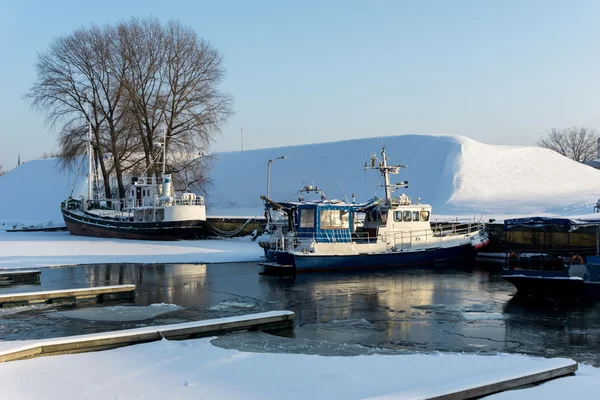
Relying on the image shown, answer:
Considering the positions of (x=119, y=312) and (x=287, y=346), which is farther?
(x=119, y=312)

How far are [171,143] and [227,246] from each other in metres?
15.0

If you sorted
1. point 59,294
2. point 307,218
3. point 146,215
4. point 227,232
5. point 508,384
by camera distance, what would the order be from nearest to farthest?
point 508,384, point 59,294, point 307,218, point 227,232, point 146,215

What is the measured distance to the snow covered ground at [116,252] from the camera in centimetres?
2741

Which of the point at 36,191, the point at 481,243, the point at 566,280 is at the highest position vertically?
the point at 36,191

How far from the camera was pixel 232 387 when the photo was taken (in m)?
8.66

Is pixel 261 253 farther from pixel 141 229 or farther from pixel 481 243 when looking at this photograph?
pixel 141 229

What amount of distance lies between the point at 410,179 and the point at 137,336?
55.9 m

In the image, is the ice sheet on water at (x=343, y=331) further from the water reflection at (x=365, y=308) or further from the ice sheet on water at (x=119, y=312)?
the ice sheet on water at (x=119, y=312)

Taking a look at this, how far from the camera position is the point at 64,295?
57.0 feet

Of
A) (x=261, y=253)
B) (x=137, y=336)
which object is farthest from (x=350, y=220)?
(x=137, y=336)

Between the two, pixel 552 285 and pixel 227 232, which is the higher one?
pixel 227 232

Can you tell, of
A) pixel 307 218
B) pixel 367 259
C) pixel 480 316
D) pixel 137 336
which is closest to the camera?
pixel 137 336

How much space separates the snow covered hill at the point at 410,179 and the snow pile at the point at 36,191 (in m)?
0.12

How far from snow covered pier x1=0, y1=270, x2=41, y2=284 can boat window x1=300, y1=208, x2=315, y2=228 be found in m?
10.1
